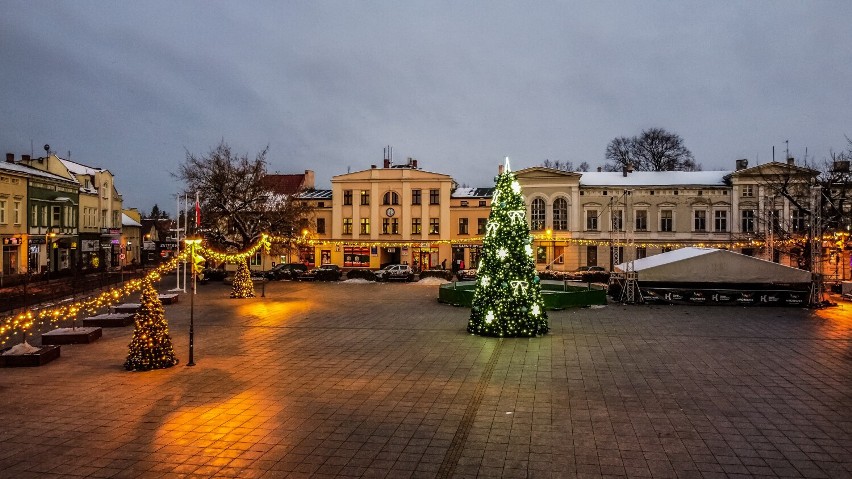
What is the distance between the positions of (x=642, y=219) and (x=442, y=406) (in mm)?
46783

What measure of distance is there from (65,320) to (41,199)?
27.7 meters

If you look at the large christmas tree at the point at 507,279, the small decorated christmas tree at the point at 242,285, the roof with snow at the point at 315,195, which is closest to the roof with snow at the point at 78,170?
the roof with snow at the point at 315,195

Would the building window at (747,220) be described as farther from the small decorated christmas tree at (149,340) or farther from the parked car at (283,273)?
the small decorated christmas tree at (149,340)

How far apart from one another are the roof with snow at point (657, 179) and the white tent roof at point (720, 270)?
24.8 meters

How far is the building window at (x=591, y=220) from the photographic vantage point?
178ft

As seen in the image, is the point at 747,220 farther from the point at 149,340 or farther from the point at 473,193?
the point at 149,340

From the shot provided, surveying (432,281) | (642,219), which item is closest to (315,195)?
(432,281)

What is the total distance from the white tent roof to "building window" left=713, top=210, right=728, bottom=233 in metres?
25.3

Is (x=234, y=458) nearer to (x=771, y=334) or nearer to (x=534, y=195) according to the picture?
(x=771, y=334)

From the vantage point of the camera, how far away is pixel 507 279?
19.8 metres

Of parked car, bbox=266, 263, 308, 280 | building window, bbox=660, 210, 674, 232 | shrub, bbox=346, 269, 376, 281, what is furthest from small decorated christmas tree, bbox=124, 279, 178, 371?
building window, bbox=660, 210, 674, 232

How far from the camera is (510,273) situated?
1977 centimetres

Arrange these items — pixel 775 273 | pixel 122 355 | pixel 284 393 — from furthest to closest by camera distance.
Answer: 1. pixel 775 273
2. pixel 122 355
3. pixel 284 393

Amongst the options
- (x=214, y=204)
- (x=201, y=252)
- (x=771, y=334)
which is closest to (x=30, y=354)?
(x=201, y=252)
